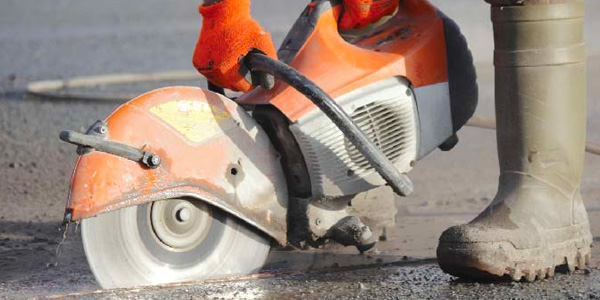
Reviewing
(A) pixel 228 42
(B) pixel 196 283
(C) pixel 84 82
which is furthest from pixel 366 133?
(C) pixel 84 82

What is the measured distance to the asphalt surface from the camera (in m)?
4.30

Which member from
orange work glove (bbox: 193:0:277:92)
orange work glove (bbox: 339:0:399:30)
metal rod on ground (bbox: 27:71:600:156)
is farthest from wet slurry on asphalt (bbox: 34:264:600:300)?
metal rod on ground (bbox: 27:71:600:156)

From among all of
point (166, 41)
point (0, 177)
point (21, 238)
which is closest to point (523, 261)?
point (21, 238)

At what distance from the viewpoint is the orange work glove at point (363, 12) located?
184 inches

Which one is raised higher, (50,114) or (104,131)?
(104,131)

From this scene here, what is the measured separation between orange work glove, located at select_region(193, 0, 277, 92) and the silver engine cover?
0.28 meters

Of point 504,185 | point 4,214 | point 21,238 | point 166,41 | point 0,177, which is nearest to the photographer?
point 504,185

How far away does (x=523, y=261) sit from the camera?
→ 168 inches

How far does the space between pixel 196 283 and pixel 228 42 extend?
83cm

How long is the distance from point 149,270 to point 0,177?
2.65 meters

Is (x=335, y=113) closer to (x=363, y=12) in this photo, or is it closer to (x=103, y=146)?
(x=363, y=12)

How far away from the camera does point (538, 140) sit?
173 inches

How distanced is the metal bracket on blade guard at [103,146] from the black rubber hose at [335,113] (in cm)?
48

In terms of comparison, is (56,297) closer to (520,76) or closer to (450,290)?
(450,290)
